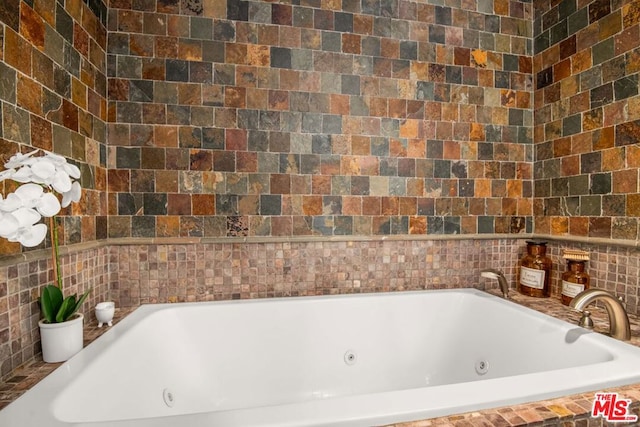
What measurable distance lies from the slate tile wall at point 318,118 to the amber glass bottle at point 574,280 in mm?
390

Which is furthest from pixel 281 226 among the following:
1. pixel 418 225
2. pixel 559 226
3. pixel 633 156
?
pixel 633 156

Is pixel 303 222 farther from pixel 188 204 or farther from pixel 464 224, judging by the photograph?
pixel 464 224

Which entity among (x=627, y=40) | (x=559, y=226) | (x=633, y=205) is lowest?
(x=559, y=226)

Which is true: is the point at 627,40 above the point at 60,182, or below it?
above

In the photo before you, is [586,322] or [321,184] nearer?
[586,322]

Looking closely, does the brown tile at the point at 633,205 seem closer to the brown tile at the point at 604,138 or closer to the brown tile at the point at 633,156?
the brown tile at the point at 633,156

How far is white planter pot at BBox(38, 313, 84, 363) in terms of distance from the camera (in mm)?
951

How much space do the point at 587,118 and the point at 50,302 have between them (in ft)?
7.34

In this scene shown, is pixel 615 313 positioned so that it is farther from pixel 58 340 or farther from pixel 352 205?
pixel 58 340

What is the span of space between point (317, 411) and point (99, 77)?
1.55 metres

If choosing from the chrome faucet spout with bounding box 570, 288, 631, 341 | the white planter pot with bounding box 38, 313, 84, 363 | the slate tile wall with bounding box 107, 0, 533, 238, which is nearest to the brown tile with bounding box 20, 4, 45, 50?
the slate tile wall with bounding box 107, 0, 533, 238

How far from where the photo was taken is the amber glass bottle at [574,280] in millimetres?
1438

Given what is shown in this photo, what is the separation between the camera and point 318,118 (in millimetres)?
1618

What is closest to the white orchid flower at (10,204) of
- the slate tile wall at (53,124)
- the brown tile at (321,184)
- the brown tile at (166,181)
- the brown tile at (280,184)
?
the slate tile wall at (53,124)
